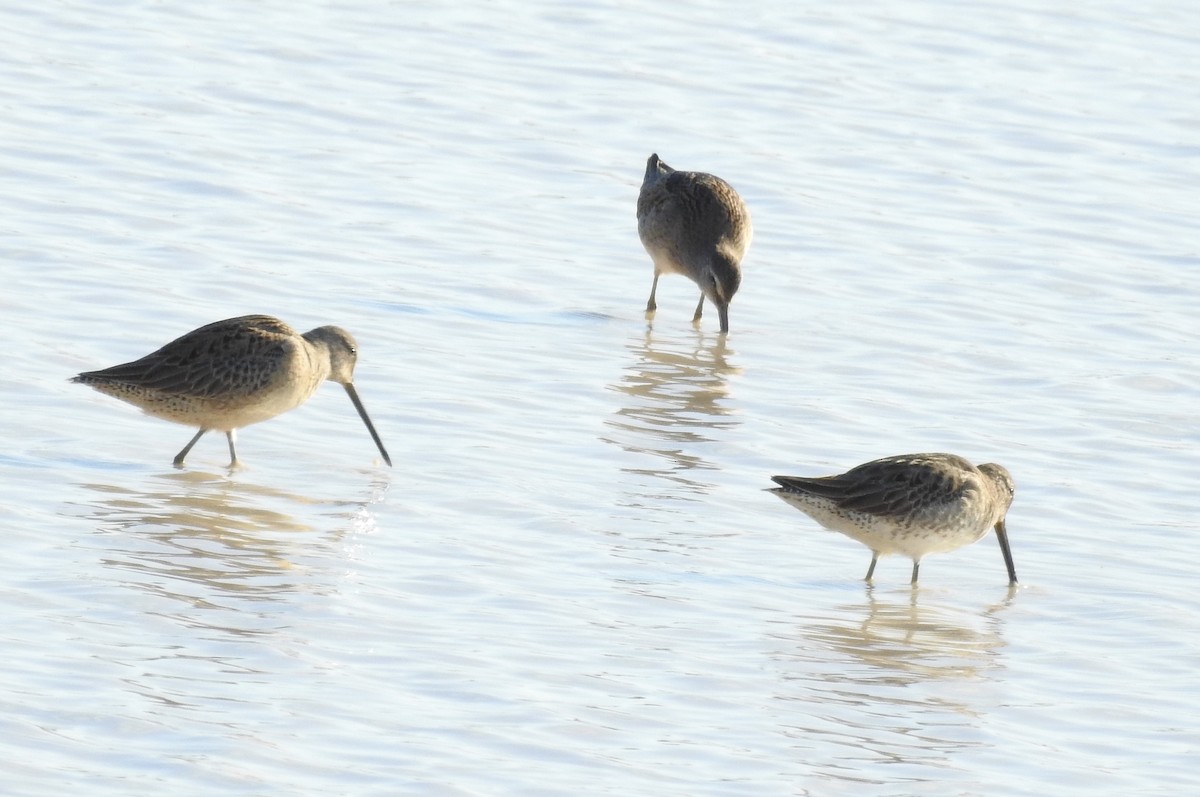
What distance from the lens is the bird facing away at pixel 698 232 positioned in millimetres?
11375

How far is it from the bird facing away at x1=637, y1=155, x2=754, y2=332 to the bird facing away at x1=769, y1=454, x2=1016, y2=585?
3636 mm

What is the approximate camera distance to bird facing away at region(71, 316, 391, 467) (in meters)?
8.00

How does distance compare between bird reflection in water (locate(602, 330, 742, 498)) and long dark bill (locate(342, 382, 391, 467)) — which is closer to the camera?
long dark bill (locate(342, 382, 391, 467))

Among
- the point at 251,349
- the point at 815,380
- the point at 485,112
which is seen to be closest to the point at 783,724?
the point at 251,349

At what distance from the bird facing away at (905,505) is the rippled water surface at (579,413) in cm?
19

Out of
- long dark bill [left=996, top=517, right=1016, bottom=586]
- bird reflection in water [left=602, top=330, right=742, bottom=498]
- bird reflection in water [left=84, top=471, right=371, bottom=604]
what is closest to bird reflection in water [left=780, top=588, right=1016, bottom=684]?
long dark bill [left=996, top=517, right=1016, bottom=586]

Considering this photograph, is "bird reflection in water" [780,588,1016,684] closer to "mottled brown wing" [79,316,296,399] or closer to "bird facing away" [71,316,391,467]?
"bird facing away" [71,316,391,467]

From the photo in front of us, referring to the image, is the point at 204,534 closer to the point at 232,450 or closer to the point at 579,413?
the point at 232,450

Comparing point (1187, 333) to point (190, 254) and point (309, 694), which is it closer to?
point (190, 254)

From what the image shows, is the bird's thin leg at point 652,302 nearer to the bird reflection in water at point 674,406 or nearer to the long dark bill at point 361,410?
the bird reflection in water at point 674,406

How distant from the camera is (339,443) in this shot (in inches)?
337

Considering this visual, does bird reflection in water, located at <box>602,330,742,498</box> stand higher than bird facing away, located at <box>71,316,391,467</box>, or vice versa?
bird facing away, located at <box>71,316,391,467</box>

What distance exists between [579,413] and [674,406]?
0.65m

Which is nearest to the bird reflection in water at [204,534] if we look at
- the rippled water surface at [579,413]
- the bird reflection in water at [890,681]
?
the rippled water surface at [579,413]
